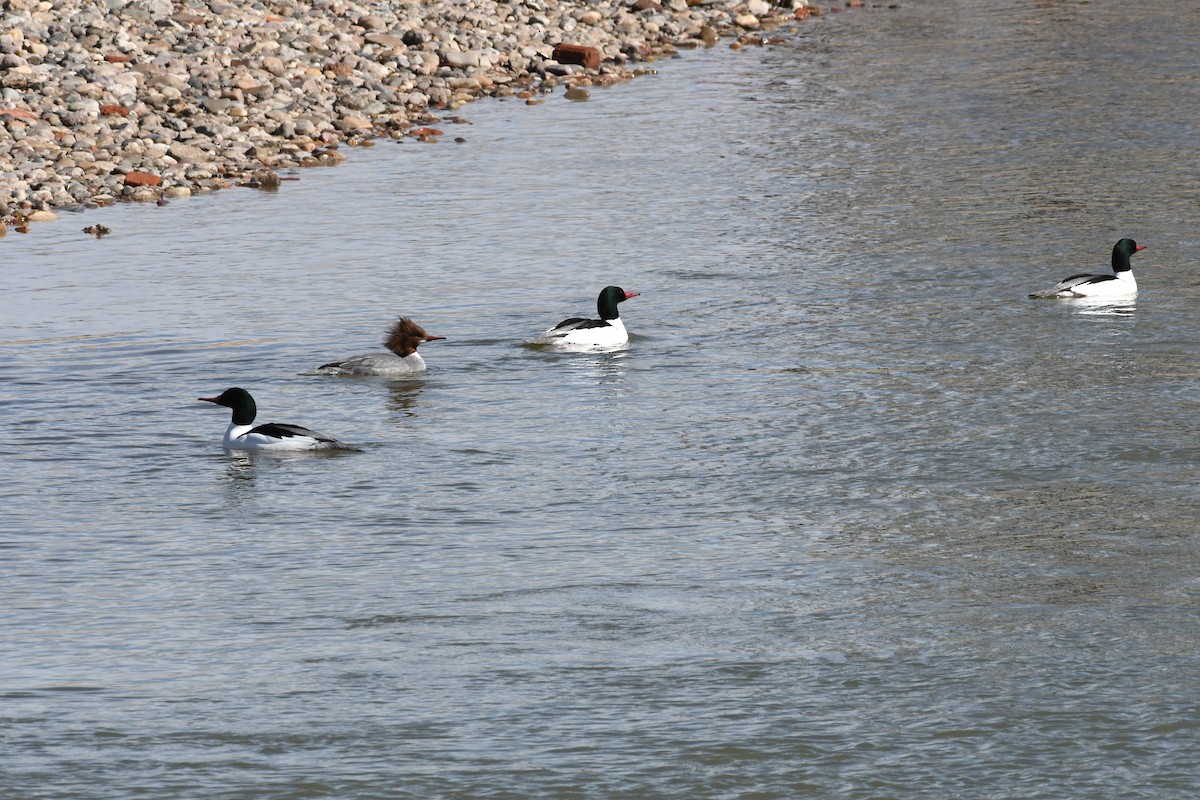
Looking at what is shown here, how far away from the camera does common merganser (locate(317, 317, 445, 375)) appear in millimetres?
18906

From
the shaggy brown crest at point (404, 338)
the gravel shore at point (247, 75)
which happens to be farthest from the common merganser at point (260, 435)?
the gravel shore at point (247, 75)

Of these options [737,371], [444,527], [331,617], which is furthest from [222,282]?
[331,617]

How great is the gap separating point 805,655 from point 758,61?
31152 millimetres

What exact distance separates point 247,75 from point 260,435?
18421 millimetres

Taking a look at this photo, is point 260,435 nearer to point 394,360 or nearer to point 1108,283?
point 394,360

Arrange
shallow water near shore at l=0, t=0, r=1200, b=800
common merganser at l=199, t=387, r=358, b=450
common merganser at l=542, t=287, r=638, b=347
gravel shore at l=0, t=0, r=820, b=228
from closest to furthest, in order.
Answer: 1. shallow water near shore at l=0, t=0, r=1200, b=800
2. common merganser at l=199, t=387, r=358, b=450
3. common merganser at l=542, t=287, r=638, b=347
4. gravel shore at l=0, t=0, r=820, b=228

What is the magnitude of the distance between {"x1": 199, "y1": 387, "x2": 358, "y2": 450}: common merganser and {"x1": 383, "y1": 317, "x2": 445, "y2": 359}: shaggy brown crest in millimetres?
2567

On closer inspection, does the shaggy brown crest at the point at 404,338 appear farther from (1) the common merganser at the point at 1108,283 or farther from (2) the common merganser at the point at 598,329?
(1) the common merganser at the point at 1108,283

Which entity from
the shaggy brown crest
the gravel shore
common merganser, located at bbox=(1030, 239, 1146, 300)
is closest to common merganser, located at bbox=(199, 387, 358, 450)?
the shaggy brown crest

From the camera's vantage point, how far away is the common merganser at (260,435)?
1620 cm

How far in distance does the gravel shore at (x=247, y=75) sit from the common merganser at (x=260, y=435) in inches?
453

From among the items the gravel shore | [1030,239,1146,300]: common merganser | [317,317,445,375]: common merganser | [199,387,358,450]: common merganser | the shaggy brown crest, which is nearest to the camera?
[199,387,358,450]: common merganser

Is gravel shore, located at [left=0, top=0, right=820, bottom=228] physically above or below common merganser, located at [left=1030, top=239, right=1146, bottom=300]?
above

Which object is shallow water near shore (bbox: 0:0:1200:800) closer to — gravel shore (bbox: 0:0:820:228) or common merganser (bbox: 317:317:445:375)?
common merganser (bbox: 317:317:445:375)
